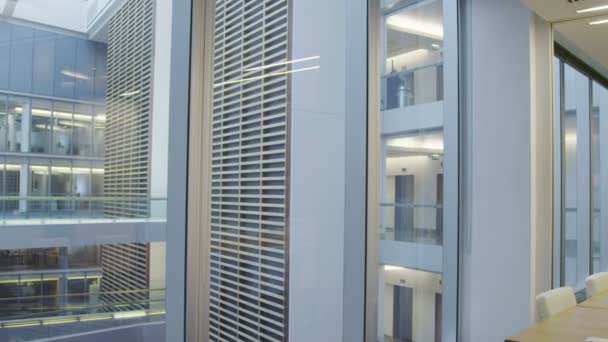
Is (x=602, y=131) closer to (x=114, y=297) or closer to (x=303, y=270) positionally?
(x=303, y=270)

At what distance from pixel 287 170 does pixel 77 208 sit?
1236mm

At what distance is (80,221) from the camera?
5.91 feet

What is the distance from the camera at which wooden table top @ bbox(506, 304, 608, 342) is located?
258 centimetres

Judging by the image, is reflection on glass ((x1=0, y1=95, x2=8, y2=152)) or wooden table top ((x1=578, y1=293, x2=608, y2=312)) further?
wooden table top ((x1=578, y1=293, x2=608, y2=312))

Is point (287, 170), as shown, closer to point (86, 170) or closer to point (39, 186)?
point (86, 170)

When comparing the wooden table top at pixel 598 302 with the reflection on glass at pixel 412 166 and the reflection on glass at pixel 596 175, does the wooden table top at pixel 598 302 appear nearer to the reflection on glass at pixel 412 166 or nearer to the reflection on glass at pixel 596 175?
the reflection on glass at pixel 412 166

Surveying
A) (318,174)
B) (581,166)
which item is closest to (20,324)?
(318,174)

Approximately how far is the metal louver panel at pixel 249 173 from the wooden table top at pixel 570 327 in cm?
122

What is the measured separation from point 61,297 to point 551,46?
394 cm

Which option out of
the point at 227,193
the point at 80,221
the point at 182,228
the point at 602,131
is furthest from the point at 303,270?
the point at 602,131

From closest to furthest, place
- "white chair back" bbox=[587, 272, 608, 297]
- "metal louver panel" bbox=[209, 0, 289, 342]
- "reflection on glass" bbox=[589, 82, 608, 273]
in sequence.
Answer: "metal louver panel" bbox=[209, 0, 289, 342] → "white chair back" bbox=[587, 272, 608, 297] → "reflection on glass" bbox=[589, 82, 608, 273]

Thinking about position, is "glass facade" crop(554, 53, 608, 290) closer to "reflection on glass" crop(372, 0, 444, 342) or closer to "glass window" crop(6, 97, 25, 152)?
"reflection on glass" crop(372, 0, 444, 342)

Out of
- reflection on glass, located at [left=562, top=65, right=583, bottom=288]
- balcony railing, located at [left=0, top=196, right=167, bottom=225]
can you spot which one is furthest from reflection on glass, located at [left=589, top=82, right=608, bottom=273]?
balcony railing, located at [left=0, top=196, right=167, bottom=225]

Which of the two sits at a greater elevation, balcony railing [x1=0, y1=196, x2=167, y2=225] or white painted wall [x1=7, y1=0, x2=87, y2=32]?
white painted wall [x1=7, y1=0, x2=87, y2=32]
